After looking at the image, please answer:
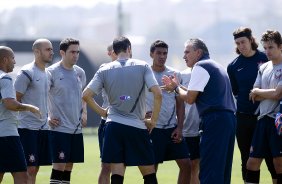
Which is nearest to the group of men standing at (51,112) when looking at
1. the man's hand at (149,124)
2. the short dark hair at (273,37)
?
the man's hand at (149,124)

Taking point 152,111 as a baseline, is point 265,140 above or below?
below

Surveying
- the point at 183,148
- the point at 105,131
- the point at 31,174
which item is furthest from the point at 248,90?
the point at 31,174

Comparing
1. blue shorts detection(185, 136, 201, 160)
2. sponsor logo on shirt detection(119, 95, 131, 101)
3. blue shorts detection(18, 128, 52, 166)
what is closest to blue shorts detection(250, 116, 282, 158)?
blue shorts detection(185, 136, 201, 160)

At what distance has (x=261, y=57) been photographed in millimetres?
15211

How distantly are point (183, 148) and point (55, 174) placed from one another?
210 centimetres

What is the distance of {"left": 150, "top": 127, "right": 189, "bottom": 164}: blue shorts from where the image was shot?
15.8 metres

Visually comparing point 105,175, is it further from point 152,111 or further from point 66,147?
point 152,111

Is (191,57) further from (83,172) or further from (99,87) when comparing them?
(83,172)

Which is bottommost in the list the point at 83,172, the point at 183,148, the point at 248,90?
the point at 83,172

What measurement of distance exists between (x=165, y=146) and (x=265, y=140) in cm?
206

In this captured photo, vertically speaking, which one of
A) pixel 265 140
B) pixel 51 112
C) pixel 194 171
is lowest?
pixel 194 171

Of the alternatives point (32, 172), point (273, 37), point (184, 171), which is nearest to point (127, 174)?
point (184, 171)

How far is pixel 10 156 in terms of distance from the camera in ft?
44.9

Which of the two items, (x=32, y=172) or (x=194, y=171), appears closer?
(x=32, y=172)
